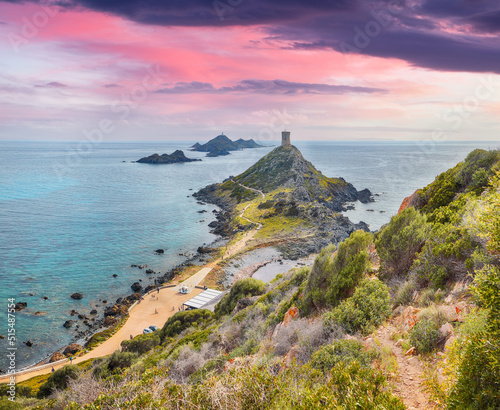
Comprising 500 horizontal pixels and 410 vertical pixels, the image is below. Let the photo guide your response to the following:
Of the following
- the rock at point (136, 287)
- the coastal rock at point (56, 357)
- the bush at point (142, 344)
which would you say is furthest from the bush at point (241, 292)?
the rock at point (136, 287)

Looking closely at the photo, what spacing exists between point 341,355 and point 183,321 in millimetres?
21552

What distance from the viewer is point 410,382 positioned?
22.3ft

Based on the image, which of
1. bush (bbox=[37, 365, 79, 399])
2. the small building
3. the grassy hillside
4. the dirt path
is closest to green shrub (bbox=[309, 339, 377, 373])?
the grassy hillside

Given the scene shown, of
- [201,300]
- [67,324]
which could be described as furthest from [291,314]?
[67,324]

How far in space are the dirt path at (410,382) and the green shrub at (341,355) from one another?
2.29 feet

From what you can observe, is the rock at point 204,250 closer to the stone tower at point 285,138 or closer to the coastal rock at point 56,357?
the coastal rock at point 56,357

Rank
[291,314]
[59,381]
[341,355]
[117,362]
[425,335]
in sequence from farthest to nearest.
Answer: [117,362] → [59,381] → [291,314] → [341,355] → [425,335]

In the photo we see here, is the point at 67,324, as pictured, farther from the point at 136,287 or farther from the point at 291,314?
the point at 291,314

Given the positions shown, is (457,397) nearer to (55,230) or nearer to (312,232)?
(312,232)

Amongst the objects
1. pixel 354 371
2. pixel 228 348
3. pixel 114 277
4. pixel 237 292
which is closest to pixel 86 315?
pixel 114 277

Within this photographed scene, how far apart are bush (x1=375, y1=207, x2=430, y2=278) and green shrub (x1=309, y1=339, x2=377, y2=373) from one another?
5829 millimetres

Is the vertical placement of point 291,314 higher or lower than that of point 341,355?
lower

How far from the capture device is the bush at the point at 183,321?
25.6 m

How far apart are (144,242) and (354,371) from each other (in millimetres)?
60092
